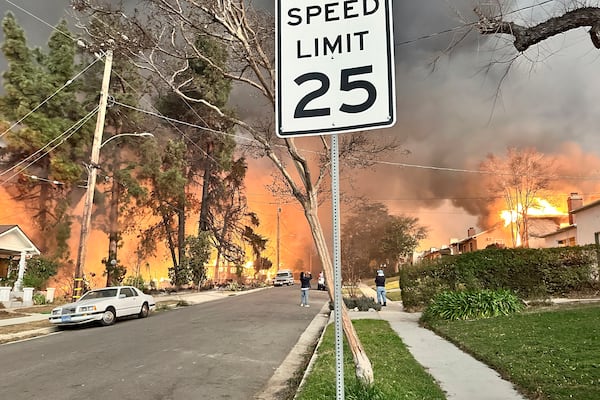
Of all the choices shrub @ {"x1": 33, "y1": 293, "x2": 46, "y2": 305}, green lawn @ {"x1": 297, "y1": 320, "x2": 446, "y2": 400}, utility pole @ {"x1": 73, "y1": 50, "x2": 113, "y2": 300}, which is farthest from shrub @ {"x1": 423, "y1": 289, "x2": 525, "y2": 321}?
shrub @ {"x1": 33, "y1": 293, "x2": 46, "y2": 305}

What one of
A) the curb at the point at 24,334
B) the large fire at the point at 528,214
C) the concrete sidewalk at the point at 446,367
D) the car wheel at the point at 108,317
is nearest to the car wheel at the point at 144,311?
the car wheel at the point at 108,317

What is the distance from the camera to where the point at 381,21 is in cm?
275

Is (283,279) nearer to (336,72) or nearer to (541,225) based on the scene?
(541,225)

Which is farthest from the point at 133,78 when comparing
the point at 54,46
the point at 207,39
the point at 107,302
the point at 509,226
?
the point at 509,226

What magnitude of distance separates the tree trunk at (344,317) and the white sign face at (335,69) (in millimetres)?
3079

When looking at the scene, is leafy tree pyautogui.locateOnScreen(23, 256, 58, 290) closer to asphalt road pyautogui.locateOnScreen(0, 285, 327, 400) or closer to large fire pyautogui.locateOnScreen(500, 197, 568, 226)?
asphalt road pyautogui.locateOnScreen(0, 285, 327, 400)

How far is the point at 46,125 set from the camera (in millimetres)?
29562

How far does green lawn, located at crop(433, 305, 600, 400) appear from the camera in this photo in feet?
20.5

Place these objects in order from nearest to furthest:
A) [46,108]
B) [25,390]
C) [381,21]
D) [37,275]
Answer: [381,21] < [25,390] < [37,275] < [46,108]

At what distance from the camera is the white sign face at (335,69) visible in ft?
8.66

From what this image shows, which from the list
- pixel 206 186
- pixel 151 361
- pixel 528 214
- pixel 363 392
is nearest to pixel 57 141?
pixel 206 186

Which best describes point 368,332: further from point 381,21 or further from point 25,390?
point 381,21

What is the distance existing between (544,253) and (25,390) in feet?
54.4

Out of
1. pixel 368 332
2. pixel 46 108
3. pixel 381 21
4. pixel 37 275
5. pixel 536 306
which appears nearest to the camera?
pixel 381 21
